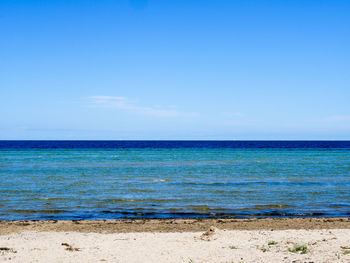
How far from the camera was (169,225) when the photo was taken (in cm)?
1454

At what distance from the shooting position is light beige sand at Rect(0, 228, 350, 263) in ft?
32.2

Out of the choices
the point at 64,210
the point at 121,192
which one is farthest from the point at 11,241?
the point at 121,192

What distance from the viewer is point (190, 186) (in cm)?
2538

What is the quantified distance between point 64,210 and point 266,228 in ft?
29.8

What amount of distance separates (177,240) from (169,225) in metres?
2.83

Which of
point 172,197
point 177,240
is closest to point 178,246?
point 177,240

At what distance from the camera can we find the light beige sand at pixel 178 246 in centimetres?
982

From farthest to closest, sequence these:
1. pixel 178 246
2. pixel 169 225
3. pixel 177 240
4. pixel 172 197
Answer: pixel 172 197
pixel 169 225
pixel 177 240
pixel 178 246

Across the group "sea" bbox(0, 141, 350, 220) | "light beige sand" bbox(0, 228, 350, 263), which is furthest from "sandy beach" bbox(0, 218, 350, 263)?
"sea" bbox(0, 141, 350, 220)

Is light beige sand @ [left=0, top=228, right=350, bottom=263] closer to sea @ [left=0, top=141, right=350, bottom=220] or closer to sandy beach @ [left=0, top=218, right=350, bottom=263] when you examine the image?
sandy beach @ [left=0, top=218, right=350, bottom=263]

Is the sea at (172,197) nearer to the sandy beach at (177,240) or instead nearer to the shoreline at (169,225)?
the shoreline at (169,225)

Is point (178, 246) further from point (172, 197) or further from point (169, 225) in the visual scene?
point (172, 197)

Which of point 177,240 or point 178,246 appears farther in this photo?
point 177,240

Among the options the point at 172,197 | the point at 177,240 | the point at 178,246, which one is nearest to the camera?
the point at 178,246
